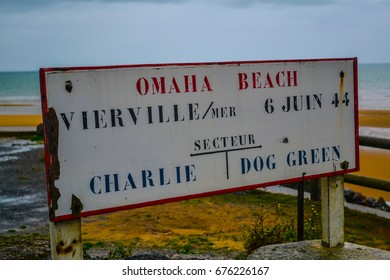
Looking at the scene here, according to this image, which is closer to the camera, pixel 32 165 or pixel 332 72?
pixel 332 72

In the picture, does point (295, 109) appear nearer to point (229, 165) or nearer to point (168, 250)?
point (229, 165)

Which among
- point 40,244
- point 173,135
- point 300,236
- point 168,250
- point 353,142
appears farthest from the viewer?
point 168,250

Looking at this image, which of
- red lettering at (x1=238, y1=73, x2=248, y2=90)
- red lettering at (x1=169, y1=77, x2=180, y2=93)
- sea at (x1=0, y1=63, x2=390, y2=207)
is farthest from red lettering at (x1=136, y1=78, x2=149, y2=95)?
sea at (x1=0, y1=63, x2=390, y2=207)

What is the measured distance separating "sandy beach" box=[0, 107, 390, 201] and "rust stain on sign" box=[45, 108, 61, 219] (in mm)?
8020

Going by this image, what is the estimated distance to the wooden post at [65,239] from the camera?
295 centimetres

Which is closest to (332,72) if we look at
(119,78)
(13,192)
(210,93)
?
(210,93)

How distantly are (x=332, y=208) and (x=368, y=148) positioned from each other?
12146 millimetres

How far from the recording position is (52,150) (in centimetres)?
278

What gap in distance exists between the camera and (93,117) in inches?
114

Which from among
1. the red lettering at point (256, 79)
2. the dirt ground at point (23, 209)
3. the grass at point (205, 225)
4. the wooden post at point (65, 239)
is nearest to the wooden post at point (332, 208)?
the red lettering at point (256, 79)

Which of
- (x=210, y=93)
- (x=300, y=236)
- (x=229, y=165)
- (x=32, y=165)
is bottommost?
(x=32, y=165)

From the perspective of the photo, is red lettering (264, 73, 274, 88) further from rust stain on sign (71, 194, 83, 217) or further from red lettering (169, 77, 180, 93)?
rust stain on sign (71, 194, 83, 217)

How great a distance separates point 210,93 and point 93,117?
725mm

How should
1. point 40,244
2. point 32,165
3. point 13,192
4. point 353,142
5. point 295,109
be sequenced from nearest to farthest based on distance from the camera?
point 295,109 < point 353,142 < point 40,244 < point 13,192 < point 32,165
